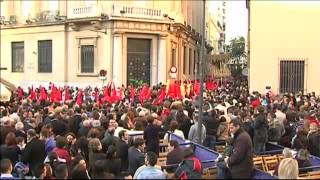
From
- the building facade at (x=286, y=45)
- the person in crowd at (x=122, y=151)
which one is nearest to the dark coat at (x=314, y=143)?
the person in crowd at (x=122, y=151)

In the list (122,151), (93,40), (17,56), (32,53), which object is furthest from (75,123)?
(17,56)

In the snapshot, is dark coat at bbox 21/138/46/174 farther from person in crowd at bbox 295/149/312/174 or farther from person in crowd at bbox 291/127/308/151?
person in crowd at bbox 291/127/308/151

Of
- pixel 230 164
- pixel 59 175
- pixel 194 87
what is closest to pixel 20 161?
pixel 59 175

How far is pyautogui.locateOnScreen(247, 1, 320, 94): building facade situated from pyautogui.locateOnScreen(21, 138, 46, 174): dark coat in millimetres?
20207

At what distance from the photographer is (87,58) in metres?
38.0

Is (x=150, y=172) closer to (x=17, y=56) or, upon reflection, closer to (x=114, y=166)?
(x=114, y=166)

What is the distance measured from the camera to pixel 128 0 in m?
38.0

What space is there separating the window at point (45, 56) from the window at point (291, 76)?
1849 cm

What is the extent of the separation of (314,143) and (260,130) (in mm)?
1619

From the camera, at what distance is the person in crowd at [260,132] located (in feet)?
43.9

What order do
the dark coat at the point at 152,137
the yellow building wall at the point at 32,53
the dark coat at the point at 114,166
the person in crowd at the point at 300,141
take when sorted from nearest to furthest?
1. the dark coat at the point at 114,166
2. the person in crowd at the point at 300,141
3. the dark coat at the point at 152,137
4. the yellow building wall at the point at 32,53

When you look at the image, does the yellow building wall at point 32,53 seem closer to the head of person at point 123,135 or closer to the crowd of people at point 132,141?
the crowd of people at point 132,141

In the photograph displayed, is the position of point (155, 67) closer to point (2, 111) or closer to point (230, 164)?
point (2, 111)

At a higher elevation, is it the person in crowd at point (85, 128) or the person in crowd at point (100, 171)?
the person in crowd at point (85, 128)
